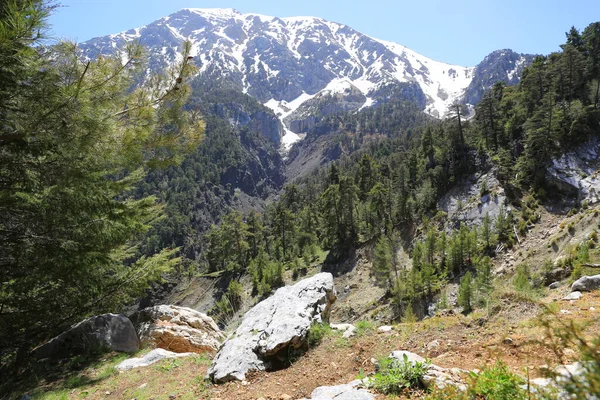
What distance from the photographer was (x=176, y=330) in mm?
9867

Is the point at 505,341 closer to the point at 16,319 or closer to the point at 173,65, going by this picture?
the point at 173,65

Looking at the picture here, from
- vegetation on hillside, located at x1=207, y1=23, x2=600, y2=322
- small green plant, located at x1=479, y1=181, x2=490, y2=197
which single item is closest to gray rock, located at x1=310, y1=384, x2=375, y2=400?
vegetation on hillside, located at x1=207, y1=23, x2=600, y2=322

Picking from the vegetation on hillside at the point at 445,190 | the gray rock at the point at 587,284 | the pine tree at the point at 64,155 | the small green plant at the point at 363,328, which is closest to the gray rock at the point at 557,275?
the vegetation on hillside at the point at 445,190

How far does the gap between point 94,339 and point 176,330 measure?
2.17m

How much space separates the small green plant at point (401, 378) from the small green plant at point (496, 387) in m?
0.75

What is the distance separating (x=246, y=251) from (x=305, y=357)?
48.6m

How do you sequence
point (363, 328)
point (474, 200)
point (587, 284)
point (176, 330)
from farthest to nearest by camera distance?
point (474, 200)
point (176, 330)
point (587, 284)
point (363, 328)

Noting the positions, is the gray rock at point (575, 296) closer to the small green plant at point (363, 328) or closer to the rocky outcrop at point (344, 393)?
the small green plant at point (363, 328)

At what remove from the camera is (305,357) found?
20.8ft

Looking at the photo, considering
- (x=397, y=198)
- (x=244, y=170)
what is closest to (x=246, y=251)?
(x=397, y=198)

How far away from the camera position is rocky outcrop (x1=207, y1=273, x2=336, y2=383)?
20.2ft

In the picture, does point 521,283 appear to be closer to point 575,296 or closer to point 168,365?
point 575,296

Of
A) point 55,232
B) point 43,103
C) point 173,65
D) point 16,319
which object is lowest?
point 16,319

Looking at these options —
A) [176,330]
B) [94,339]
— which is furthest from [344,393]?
[94,339]
